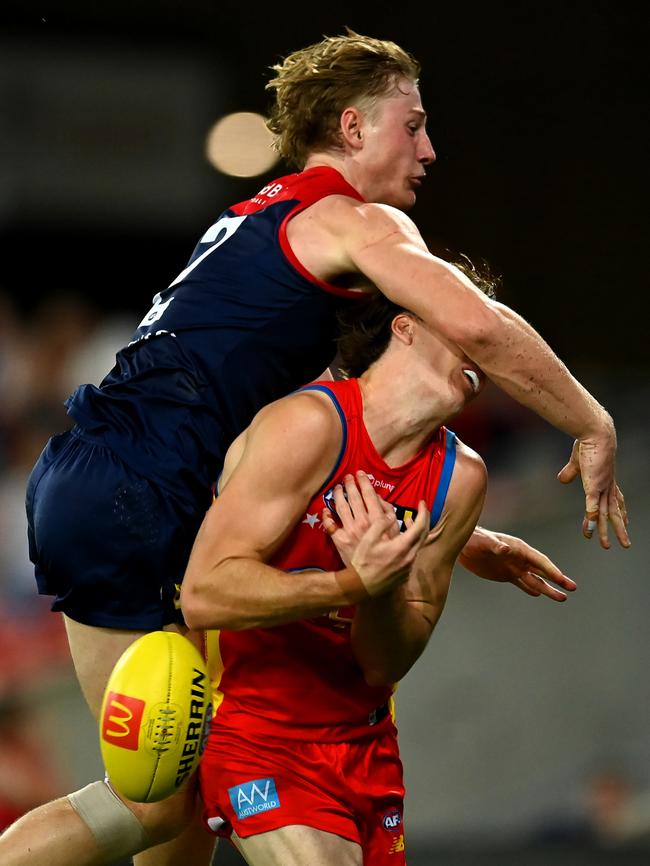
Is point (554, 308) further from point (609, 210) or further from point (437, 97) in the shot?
point (437, 97)

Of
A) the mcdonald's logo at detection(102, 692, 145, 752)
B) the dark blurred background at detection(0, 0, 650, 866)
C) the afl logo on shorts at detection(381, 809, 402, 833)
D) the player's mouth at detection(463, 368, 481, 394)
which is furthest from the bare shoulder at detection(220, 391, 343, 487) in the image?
the dark blurred background at detection(0, 0, 650, 866)

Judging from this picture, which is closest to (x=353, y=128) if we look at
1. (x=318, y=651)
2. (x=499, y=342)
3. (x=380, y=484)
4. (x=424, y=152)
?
(x=424, y=152)

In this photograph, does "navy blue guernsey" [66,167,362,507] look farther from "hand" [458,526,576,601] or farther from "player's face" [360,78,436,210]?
"hand" [458,526,576,601]

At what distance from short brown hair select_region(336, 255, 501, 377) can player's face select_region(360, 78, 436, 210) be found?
0.41 meters

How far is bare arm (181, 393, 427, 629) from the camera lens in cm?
282

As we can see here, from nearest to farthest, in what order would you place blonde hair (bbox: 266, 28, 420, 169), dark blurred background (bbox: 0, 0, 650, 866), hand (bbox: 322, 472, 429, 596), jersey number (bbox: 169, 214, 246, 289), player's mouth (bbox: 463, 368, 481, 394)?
1. hand (bbox: 322, 472, 429, 596)
2. player's mouth (bbox: 463, 368, 481, 394)
3. jersey number (bbox: 169, 214, 246, 289)
4. blonde hair (bbox: 266, 28, 420, 169)
5. dark blurred background (bbox: 0, 0, 650, 866)

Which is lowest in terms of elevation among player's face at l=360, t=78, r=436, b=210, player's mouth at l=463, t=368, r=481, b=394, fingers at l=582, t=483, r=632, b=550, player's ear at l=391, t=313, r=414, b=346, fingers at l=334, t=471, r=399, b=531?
fingers at l=334, t=471, r=399, b=531

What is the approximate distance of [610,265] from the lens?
32.2 ft

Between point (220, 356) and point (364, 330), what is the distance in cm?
36

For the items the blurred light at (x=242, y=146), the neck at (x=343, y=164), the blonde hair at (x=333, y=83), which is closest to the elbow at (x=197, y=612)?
the neck at (x=343, y=164)

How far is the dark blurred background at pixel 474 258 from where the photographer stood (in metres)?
6.52

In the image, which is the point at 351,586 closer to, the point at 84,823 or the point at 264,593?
the point at 264,593

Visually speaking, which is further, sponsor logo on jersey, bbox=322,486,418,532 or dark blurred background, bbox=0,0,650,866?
dark blurred background, bbox=0,0,650,866

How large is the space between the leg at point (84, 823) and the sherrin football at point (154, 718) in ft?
0.96
